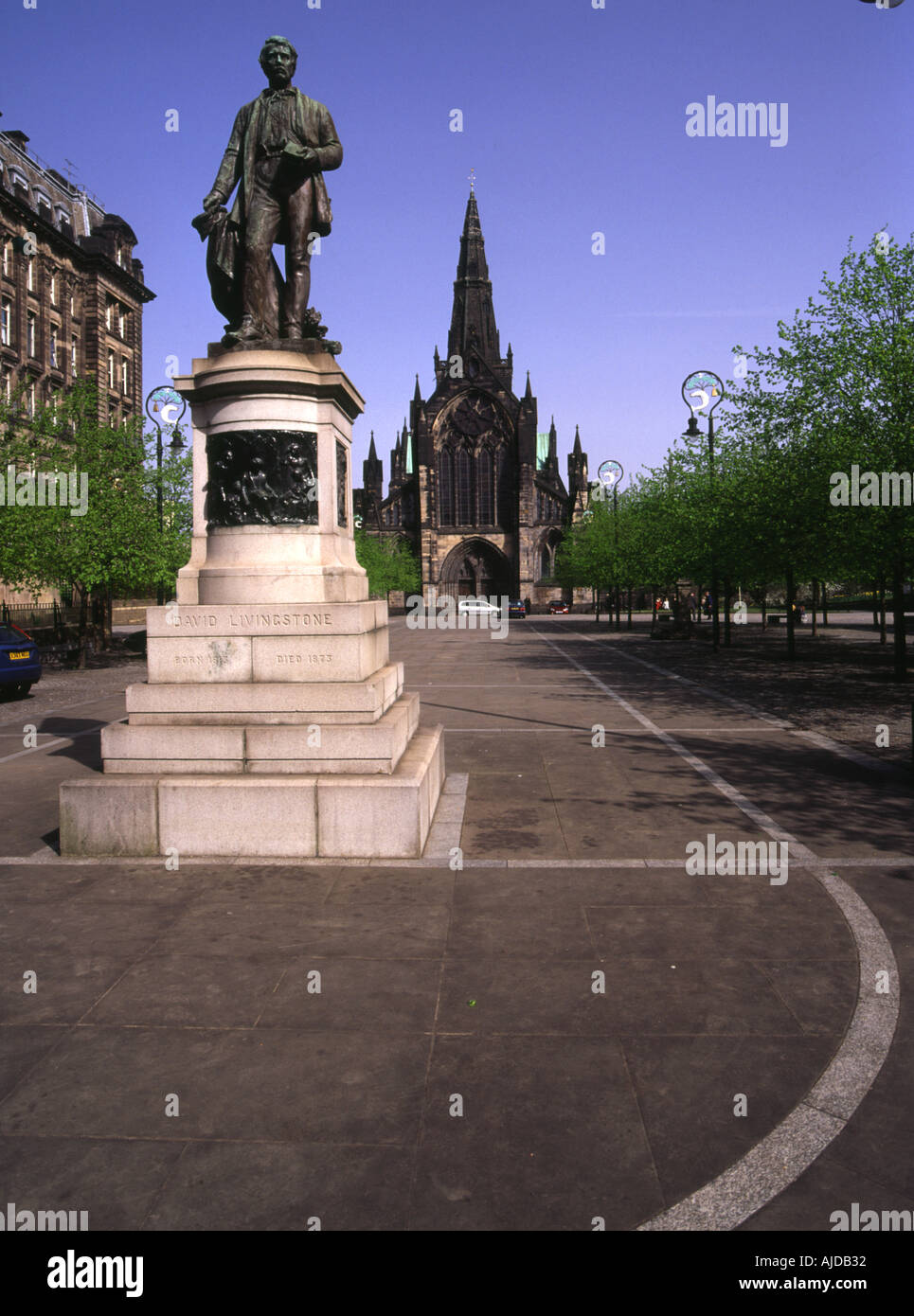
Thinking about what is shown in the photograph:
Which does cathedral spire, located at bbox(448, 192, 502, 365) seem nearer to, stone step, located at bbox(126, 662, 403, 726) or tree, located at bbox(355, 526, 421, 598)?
Result: tree, located at bbox(355, 526, 421, 598)

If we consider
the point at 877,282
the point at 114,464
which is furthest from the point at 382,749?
the point at 114,464

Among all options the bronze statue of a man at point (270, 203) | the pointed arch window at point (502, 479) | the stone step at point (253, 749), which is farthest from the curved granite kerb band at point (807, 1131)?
the pointed arch window at point (502, 479)

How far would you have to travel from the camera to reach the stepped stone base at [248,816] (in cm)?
678

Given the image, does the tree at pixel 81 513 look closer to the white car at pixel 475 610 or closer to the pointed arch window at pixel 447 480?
the white car at pixel 475 610

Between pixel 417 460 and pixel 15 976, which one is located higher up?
pixel 417 460

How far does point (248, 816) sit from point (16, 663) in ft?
47.7

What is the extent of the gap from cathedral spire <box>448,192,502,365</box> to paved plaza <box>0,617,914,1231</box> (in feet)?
343

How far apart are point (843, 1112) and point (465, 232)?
4672 inches

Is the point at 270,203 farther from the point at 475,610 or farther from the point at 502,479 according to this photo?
the point at 502,479

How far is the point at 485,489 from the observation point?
101000mm

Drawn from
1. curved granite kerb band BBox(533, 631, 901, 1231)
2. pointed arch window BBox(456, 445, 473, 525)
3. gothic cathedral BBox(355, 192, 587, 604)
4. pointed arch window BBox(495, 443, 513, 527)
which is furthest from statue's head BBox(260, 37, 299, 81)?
pointed arch window BBox(456, 445, 473, 525)

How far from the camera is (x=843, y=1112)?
140 inches

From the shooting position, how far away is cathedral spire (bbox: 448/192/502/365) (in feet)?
349
